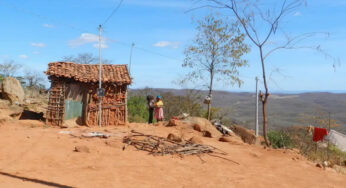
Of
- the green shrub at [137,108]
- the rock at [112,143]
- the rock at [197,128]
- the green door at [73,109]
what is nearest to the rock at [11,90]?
the green door at [73,109]

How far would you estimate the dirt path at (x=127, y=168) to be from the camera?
7.14m

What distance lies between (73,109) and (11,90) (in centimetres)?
603

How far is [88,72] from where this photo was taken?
1723cm

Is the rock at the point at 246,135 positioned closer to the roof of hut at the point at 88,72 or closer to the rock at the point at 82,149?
the roof of hut at the point at 88,72

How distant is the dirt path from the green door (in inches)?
184

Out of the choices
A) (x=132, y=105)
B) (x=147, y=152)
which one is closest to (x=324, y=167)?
(x=147, y=152)

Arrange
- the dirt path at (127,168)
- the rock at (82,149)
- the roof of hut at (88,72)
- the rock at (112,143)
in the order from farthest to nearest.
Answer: the roof of hut at (88,72) < the rock at (112,143) < the rock at (82,149) < the dirt path at (127,168)

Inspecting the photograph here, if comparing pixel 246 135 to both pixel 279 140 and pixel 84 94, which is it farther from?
pixel 84 94

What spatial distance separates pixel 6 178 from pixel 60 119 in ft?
30.4

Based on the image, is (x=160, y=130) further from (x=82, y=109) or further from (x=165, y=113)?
(x=165, y=113)

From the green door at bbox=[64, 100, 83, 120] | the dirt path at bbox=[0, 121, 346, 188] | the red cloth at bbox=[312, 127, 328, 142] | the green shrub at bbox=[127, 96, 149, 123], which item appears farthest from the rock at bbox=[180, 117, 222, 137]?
the green shrub at bbox=[127, 96, 149, 123]

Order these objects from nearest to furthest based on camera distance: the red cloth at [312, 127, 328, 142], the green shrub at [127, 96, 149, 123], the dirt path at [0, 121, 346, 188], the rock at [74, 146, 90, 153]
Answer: the dirt path at [0, 121, 346, 188] < the rock at [74, 146, 90, 153] < the red cloth at [312, 127, 328, 142] < the green shrub at [127, 96, 149, 123]

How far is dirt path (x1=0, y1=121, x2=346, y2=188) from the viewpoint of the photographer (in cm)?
714

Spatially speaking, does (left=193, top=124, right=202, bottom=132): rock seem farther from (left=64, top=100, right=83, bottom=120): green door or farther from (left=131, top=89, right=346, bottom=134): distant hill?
(left=131, top=89, right=346, bottom=134): distant hill
